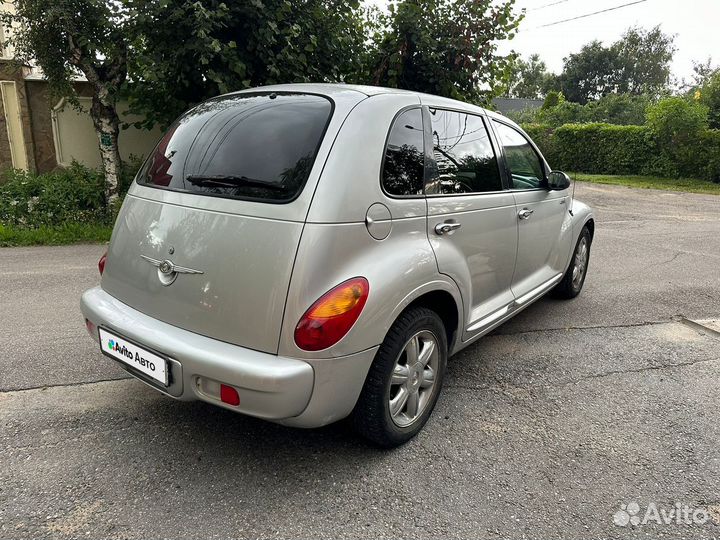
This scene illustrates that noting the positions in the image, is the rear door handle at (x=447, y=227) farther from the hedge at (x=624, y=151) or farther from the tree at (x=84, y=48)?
the hedge at (x=624, y=151)

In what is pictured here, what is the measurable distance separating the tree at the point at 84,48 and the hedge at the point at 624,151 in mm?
18413

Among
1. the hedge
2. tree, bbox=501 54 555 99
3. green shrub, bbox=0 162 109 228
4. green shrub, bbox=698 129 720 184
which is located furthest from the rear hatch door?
tree, bbox=501 54 555 99

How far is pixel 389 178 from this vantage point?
246 centimetres

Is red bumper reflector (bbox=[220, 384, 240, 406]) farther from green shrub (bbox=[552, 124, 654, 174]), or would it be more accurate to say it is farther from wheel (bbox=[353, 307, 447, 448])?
green shrub (bbox=[552, 124, 654, 174])

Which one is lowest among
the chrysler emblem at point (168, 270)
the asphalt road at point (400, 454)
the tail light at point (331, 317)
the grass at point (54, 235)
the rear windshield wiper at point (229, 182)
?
the asphalt road at point (400, 454)

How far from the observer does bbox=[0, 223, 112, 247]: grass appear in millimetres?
6887

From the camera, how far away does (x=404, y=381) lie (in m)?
2.57

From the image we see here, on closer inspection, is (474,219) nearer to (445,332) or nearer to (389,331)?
(445,332)

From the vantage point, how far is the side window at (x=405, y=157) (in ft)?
8.15

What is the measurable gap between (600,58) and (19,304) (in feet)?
192

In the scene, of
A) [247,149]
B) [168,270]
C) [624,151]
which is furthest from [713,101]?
[168,270]

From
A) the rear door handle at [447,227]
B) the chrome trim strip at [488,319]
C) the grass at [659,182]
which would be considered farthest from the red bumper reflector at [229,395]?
the grass at [659,182]

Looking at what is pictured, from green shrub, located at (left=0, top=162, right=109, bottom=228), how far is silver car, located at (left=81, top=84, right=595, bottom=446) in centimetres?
569

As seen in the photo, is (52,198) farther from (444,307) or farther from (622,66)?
(622,66)
